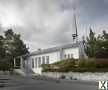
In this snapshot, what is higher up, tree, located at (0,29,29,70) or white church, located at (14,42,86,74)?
tree, located at (0,29,29,70)

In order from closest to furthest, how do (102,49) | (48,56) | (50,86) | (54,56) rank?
(50,86)
(102,49)
(54,56)
(48,56)

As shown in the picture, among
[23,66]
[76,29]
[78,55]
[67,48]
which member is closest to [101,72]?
[78,55]

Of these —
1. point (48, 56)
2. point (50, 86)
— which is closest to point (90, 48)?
point (48, 56)

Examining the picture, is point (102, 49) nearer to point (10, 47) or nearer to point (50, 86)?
point (50, 86)

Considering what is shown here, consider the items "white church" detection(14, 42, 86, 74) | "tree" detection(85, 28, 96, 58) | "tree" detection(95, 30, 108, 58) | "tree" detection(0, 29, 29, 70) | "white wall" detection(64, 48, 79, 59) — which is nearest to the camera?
"tree" detection(95, 30, 108, 58)

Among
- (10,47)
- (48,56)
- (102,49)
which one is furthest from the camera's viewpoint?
(10,47)

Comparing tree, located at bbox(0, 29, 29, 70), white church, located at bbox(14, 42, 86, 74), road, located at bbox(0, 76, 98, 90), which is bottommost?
road, located at bbox(0, 76, 98, 90)

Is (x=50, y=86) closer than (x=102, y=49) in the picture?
Yes

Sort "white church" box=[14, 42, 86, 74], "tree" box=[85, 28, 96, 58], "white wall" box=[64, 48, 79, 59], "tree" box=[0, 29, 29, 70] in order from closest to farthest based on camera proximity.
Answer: "tree" box=[85, 28, 96, 58] < "white wall" box=[64, 48, 79, 59] < "white church" box=[14, 42, 86, 74] < "tree" box=[0, 29, 29, 70]

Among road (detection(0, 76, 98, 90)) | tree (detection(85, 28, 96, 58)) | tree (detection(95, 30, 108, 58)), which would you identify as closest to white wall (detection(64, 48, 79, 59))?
tree (detection(85, 28, 96, 58))

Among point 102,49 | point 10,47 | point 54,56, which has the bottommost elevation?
point 54,56

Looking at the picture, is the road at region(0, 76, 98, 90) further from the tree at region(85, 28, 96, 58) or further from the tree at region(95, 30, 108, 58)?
the tree at region(85, 28, 96, 58)

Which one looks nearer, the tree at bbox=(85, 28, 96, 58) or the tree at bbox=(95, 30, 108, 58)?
the tree at bbox=(95, 30, 108, 58)

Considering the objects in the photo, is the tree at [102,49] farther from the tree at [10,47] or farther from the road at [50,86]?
the tree at [10,47]
